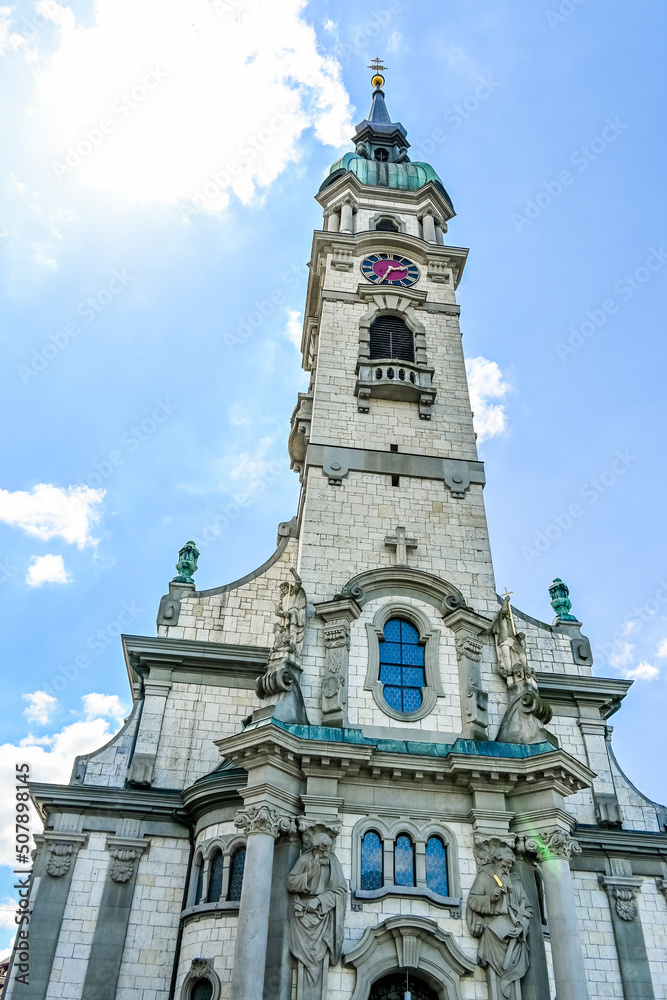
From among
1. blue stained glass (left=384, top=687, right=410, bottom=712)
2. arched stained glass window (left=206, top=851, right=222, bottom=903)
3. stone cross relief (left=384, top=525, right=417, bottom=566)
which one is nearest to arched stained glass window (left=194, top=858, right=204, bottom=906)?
arched stained glass window (left=206, top=851, right=222, bottom=903)

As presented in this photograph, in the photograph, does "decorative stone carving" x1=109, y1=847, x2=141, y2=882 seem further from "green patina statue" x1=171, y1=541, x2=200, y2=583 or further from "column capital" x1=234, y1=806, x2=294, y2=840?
"green patina statue" x1=171, y1=541, x2=200, y2=583

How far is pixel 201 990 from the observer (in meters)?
17.7

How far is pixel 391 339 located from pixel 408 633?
41.9 feet

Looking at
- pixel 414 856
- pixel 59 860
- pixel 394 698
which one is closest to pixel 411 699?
pixel 394 698

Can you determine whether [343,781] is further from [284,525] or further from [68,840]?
[284,525]

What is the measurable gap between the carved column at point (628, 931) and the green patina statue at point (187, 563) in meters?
14.7

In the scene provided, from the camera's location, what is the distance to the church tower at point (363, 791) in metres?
17.0

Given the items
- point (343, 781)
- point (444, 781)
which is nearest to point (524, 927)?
point (444, 781)

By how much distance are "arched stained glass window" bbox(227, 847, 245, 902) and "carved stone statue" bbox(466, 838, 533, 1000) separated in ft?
16.9

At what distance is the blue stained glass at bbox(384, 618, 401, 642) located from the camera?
72.1 feet

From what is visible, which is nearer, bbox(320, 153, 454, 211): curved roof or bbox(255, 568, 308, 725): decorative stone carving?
bbox(255, 568, 308, 725): decorative stone carving

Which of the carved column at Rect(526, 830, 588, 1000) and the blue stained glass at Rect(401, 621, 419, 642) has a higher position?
the blue stained glass at Rect(401, 621, 419, 642)

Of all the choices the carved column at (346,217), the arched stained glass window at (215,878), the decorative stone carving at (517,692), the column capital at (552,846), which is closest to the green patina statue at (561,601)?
the decorative stone carving at (517,692)

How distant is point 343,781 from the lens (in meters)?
18.6
